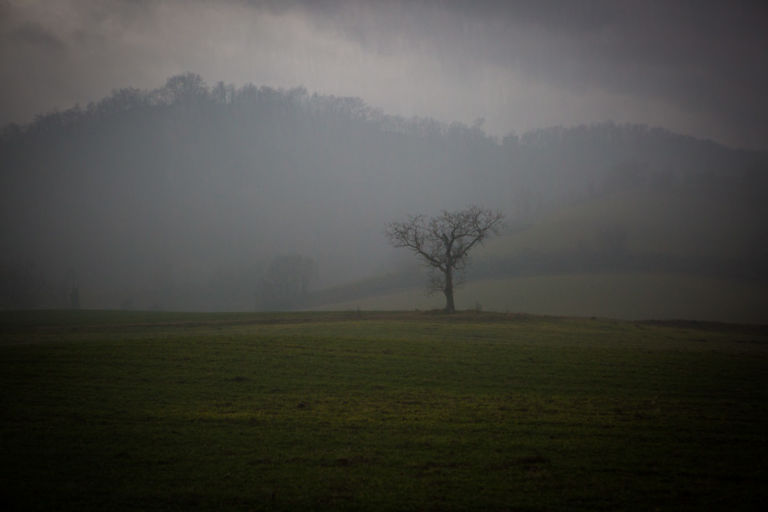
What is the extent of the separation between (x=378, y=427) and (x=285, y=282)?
87.1 metres

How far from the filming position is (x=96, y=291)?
5187 inches

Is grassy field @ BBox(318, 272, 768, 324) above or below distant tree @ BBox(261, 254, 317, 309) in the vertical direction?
below

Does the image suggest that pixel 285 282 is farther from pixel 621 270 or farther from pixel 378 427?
pixel 378 427

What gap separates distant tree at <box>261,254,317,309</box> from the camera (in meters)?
96.5

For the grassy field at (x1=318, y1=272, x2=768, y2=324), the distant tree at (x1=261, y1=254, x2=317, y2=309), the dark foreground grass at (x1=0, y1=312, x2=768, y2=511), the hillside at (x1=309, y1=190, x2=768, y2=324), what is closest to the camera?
the dark foreground grass at (x1=0, y1=312, x2=768, y2=511)

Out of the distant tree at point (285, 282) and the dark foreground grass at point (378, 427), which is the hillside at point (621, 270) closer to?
the distant tree at point (285, 282)

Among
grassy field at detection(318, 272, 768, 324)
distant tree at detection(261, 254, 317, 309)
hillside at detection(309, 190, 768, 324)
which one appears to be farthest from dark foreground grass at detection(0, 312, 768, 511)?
distant tree at detection(261, 254, 317, 309)

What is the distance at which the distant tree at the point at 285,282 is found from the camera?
9650cm

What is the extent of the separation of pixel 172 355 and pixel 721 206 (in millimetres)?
135423

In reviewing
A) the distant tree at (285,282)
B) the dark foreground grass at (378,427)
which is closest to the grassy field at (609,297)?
the distant tree at (285,282)

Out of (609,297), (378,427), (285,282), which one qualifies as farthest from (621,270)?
(378,427)

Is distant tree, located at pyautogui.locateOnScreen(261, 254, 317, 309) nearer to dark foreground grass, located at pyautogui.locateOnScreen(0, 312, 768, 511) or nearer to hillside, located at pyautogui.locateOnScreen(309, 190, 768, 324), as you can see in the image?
hillside, located at pyautogui.locateOnScreen(309, 190, 768, 324)

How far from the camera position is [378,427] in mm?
13500

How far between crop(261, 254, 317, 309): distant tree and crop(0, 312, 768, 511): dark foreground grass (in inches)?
2813
